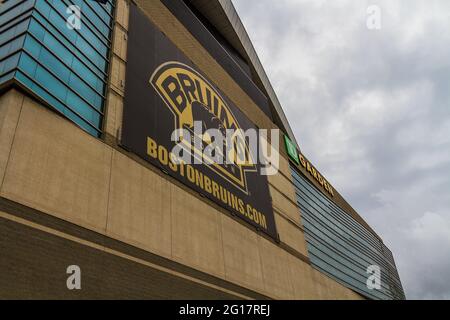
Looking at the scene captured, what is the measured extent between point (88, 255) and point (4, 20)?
1113cm

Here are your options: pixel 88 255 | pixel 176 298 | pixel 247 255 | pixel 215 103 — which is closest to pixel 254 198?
pixel 247 255

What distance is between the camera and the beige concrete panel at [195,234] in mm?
17250

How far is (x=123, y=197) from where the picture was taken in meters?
15.1

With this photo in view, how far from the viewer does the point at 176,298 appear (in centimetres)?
1544

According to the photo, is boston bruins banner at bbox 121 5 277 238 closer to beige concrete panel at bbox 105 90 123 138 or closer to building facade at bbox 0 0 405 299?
building facade at bbox 0 0 405 299

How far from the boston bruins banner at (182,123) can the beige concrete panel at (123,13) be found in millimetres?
400

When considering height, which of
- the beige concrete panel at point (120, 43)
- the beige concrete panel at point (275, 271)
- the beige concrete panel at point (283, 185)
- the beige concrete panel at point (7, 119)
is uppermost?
the beige concrete panel at point (120, 43)

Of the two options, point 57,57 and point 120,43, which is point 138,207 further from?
point 120,43

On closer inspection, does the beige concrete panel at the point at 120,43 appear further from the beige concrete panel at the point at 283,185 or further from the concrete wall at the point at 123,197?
the beige concrete panel at the point at 283,185

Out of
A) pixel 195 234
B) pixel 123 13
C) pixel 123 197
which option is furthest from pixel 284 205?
pixel 123 13

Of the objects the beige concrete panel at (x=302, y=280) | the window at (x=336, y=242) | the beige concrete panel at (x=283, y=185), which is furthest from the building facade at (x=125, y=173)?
the window at (x=336, y=242)

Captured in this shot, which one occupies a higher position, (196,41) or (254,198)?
(196,41)

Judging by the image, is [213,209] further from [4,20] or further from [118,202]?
[4,20]
